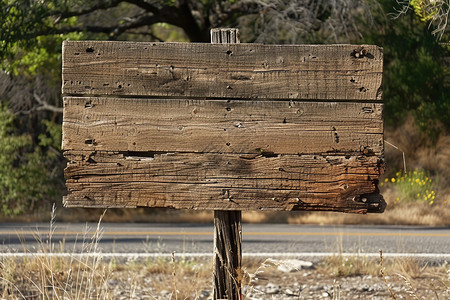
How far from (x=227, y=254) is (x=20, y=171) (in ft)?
38.4

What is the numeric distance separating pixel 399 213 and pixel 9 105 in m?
9.13

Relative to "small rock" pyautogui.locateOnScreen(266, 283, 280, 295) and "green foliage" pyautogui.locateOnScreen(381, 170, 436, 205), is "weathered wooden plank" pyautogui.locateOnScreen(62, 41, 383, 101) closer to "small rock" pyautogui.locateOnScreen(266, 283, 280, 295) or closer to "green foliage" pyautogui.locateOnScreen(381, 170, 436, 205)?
"small rock" pyautogui.locateOnScreen(266, 283, 280, 295)

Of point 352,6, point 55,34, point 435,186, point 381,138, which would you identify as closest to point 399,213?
point 435,186

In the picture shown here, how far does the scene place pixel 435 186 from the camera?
15.3 meters

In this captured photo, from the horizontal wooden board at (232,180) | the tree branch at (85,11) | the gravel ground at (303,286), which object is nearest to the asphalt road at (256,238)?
the gravel ground at (303,286)

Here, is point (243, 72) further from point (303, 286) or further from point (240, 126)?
point (303, 286)

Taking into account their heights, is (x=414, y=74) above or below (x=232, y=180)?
above

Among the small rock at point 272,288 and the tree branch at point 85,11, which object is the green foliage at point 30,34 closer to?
the tree branch at point 85,11

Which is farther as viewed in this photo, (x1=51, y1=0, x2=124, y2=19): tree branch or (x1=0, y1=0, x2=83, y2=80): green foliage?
(x1=51, y1=0, x2=124, y2=19): tree branch

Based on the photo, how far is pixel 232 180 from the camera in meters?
3.48

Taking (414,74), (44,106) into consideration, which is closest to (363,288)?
(414,74)

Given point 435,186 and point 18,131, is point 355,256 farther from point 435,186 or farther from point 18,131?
point 18,131

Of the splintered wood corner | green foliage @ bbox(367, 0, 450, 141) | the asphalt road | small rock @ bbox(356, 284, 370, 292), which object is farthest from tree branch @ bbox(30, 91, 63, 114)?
the splintered wood corner

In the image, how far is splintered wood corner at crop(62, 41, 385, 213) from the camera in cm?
347
